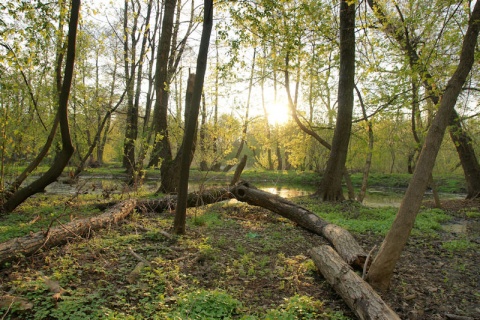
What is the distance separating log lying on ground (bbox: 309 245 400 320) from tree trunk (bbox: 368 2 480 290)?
46 centimetres

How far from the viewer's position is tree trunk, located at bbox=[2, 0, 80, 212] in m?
6.40

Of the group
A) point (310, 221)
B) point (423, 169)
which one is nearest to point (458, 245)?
point (310, 221)

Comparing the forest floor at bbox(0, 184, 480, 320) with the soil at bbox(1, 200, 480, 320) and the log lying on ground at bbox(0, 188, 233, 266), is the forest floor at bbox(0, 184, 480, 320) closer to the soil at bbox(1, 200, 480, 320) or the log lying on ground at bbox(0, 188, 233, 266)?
the soil at bbox(1, 200, 480, 320)

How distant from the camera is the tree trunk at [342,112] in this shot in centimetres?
1138

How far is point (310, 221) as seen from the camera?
25.3 ft

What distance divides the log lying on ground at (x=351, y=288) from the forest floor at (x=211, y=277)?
15 cm

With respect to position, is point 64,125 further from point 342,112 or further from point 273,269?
point 342,112

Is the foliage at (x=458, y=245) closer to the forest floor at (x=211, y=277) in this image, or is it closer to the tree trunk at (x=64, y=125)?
the forest floor at (x=211, y=277)

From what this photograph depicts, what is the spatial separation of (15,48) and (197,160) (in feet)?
16.4

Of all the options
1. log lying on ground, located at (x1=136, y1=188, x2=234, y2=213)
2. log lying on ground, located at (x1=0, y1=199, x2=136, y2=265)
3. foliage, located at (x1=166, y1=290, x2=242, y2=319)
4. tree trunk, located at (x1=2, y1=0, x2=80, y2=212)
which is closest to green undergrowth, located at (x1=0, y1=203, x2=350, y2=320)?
foliage, located at (x1=166, y1=290, x2=242, y2=319)

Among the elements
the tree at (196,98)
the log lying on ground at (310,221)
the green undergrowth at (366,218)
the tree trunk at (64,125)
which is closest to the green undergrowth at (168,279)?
the log lying on ground at (310,221)

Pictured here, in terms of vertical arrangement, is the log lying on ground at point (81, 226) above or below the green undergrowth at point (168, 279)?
above

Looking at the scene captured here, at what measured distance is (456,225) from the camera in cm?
934

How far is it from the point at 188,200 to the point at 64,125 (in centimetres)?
386
